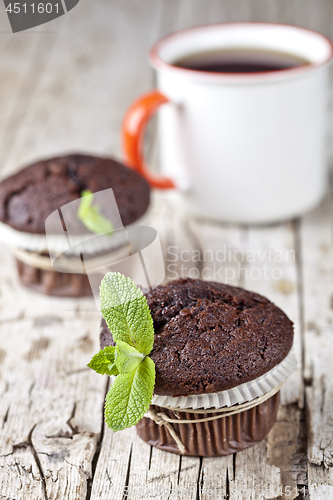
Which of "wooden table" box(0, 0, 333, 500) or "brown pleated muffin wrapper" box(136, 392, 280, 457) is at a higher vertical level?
"brown pleated muffin wrapper" box(136, 392, 280, 457)

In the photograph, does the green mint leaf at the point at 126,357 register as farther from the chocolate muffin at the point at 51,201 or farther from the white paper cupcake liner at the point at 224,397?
the chocolate muffin at the point at 51,201

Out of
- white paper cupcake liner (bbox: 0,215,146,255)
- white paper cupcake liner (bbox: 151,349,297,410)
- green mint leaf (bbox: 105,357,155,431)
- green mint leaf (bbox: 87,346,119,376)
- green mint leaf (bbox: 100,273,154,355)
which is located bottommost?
white paper cupcake liner (bbox: 0,215,146,255)

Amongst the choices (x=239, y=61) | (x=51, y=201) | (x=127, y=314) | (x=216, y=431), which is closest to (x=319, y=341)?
(x=216, y=431)

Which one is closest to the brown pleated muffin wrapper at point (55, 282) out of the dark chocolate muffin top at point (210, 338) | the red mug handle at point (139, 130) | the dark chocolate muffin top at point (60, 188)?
the dark chocolate muffin top at point (60, 188)

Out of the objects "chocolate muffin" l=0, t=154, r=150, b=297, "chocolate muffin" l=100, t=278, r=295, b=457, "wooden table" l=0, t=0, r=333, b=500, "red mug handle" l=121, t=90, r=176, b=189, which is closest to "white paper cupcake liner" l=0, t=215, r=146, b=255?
"chocolate muffin" l=0, t=154, r=150, b=297

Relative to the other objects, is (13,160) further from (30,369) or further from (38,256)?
(30,369)

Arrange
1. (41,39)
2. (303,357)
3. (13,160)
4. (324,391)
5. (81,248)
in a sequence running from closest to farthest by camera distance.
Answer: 1. (324,391)
2. (303,357)
3. (81,248)
4. (13,160)
5. (41,39)

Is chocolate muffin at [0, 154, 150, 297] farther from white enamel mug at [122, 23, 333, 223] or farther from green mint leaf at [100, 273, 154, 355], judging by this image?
green mint leaf at [100, 273, 154, 355]

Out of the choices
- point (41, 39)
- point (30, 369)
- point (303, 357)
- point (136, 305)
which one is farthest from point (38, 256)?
point (41, 39)
